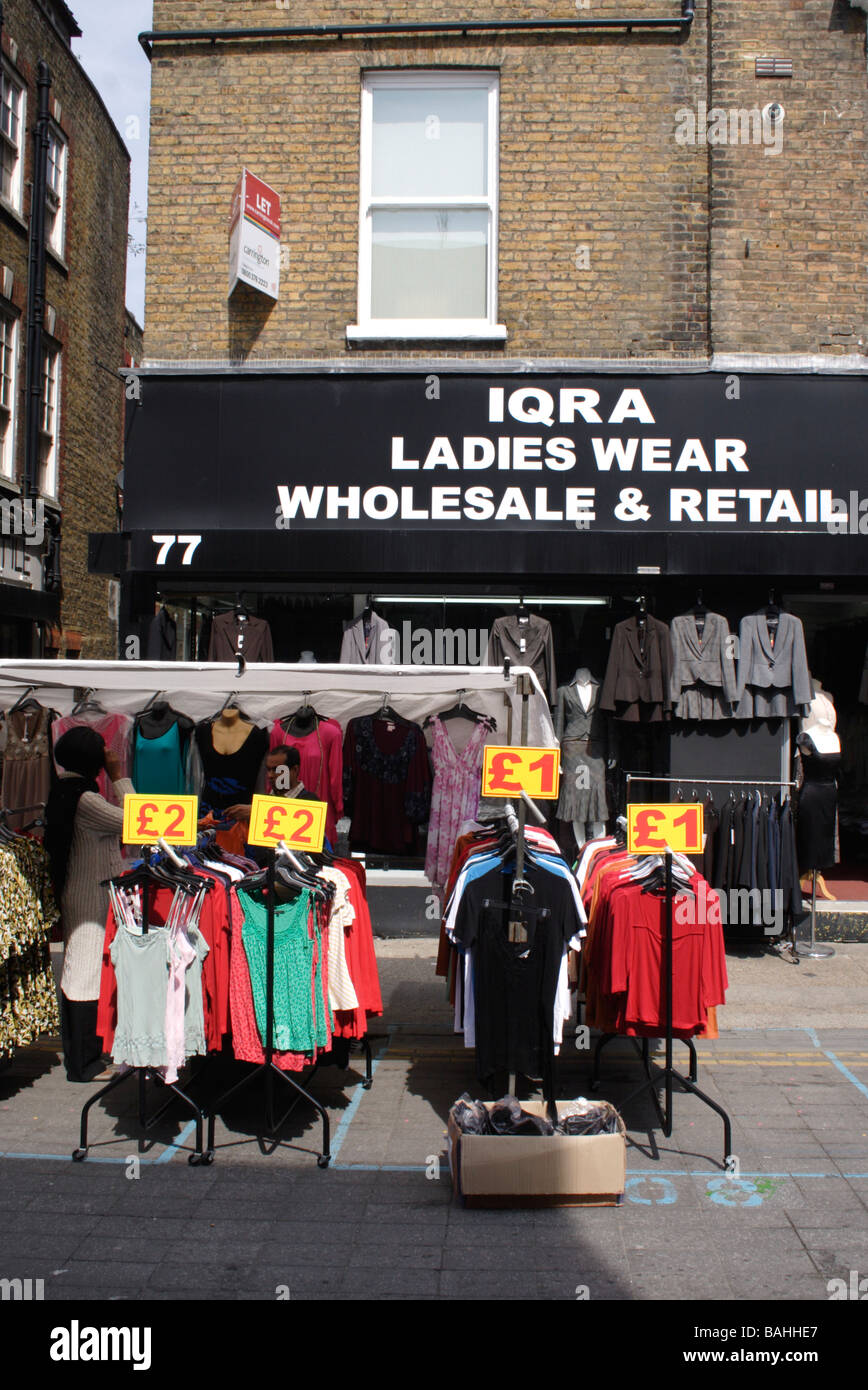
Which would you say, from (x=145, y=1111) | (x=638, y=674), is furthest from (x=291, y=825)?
(x=638, y=674)

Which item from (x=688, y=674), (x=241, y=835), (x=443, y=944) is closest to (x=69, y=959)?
(x=241, y=835)

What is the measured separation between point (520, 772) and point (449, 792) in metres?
1.71

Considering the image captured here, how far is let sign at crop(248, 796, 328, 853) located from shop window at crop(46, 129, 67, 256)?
50.6 ft

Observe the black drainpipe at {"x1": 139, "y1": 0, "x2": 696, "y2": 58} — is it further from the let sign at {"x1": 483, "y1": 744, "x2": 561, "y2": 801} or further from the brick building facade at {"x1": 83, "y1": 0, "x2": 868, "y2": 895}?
the let sign at {"x1": 483, "y1": 744, "x2": 561, "y2": 801}

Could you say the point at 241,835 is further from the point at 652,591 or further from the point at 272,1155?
the point at 652,591

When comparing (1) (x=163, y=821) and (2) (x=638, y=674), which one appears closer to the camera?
(1) (x=163, y=821)

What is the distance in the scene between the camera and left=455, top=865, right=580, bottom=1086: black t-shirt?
575 cm

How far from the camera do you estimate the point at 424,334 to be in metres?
10.6

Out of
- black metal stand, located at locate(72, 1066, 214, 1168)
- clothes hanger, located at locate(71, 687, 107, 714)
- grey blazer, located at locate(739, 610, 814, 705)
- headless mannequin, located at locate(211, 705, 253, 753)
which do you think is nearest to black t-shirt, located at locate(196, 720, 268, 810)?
headless mannequin, located at locate(211, 705, 253, 753)

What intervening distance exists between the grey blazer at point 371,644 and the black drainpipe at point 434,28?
584 centimetres

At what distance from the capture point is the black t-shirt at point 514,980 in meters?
5.75

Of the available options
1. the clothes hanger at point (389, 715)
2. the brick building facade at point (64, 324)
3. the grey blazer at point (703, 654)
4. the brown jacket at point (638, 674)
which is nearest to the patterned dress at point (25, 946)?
Result: the clothes hanger at point (389, 715)

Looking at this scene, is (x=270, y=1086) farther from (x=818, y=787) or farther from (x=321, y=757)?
(x=818, y=787)

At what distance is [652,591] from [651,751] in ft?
5.10
